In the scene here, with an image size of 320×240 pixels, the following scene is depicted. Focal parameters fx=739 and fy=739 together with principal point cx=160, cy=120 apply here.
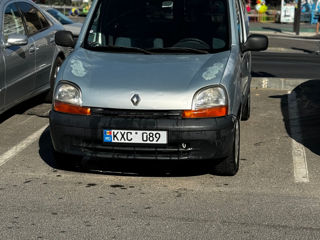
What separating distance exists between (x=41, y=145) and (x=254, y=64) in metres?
11.1

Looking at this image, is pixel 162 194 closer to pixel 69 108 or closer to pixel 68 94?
pixel 69 108

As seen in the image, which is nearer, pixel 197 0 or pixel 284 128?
pixel 197 0

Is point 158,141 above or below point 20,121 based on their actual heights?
above

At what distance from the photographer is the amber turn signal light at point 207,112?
242 inches

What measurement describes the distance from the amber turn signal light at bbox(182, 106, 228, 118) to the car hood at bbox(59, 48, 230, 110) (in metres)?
0.06

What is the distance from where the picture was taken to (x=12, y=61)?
8.55 metres

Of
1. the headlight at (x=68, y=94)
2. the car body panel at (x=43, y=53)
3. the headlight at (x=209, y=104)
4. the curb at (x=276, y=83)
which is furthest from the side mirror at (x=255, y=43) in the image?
the curb at (x=276, y=83)

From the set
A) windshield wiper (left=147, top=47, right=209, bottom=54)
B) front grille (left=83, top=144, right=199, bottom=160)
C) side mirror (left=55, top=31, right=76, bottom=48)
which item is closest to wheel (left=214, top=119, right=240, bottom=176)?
front grille (left=83, top=144, right=199, bottom=160)

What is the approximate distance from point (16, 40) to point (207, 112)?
10.1 feet

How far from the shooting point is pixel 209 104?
6219 mm

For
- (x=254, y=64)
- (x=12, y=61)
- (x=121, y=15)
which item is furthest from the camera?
(x=254, y=64)

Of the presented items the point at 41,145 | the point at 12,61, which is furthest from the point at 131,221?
the point at 12,61

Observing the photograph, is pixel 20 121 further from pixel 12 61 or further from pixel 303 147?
pixel 303 147

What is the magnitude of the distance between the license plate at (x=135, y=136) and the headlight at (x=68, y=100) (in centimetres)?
28
